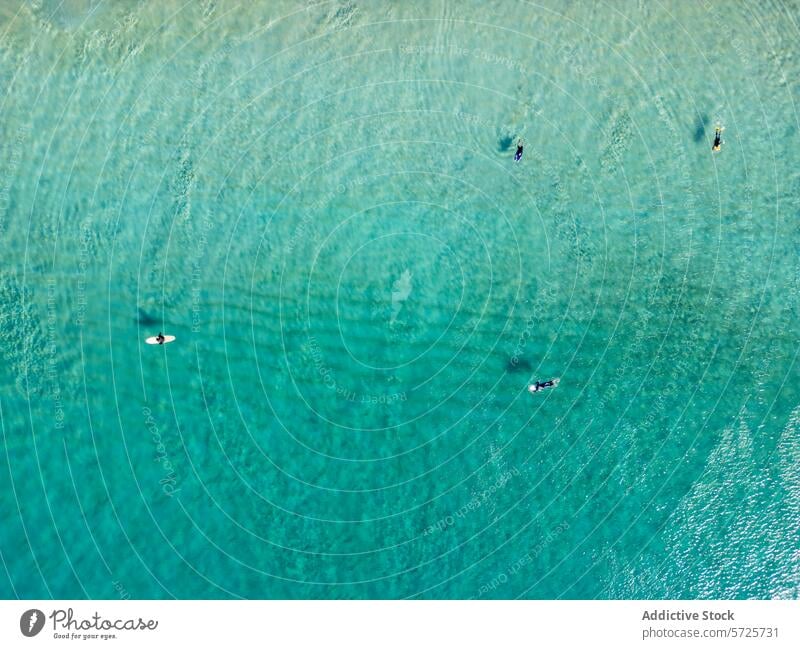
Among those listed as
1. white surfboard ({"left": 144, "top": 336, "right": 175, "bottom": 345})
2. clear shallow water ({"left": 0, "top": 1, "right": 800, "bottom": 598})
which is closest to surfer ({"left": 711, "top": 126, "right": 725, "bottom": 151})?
clear shallow water ({"left": 0, "top": 1, "right": 800, "bottom": 598})

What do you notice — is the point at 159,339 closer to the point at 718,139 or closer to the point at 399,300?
the point at 399,300

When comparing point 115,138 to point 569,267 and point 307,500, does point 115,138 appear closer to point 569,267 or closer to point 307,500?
point 307,500

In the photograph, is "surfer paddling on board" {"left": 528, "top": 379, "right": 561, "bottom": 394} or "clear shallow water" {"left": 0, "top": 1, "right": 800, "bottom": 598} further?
"surfer paddling on board" {"left": 528, "top": 379, "right": 561, "bottom": 394}

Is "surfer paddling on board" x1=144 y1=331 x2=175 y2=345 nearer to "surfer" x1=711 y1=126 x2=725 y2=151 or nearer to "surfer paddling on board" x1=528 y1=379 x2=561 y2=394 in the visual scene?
"surfer paddling on board" x1=528 y1=379 x2=561 y2=394

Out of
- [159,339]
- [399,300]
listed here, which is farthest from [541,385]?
[159,339]
